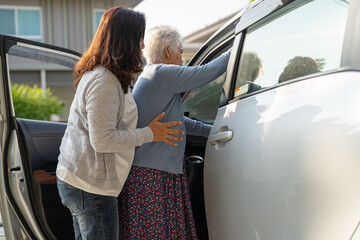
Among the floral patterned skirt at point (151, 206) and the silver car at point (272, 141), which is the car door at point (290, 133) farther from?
the floral patterned skirt at point (151, 206)

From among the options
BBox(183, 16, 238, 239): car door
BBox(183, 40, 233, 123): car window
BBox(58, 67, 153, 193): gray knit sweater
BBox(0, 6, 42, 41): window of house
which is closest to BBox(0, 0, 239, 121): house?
BBox(0, 6, 42, 41): window of house

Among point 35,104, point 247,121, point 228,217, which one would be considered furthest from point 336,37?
point 35,104

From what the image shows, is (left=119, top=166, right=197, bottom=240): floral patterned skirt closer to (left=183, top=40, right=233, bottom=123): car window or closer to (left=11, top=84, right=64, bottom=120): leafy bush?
(left=183, top=40, right=233, bottom=123): car window

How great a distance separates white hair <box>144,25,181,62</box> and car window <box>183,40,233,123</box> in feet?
2.78

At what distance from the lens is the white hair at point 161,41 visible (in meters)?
2.06

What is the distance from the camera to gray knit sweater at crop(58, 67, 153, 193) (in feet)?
5.64

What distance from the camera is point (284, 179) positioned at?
1473mm

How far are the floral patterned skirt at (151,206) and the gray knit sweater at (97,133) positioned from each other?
6.0 inches

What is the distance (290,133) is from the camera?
1474mm

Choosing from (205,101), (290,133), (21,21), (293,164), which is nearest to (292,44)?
(290,133)

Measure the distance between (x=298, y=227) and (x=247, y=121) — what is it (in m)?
0.48

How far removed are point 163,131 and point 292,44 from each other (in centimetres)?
65

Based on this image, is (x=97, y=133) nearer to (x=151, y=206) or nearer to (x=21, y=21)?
(x=151, y=206)

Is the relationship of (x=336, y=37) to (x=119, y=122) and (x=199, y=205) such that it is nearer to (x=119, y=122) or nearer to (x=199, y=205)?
(x=119, y=122)
